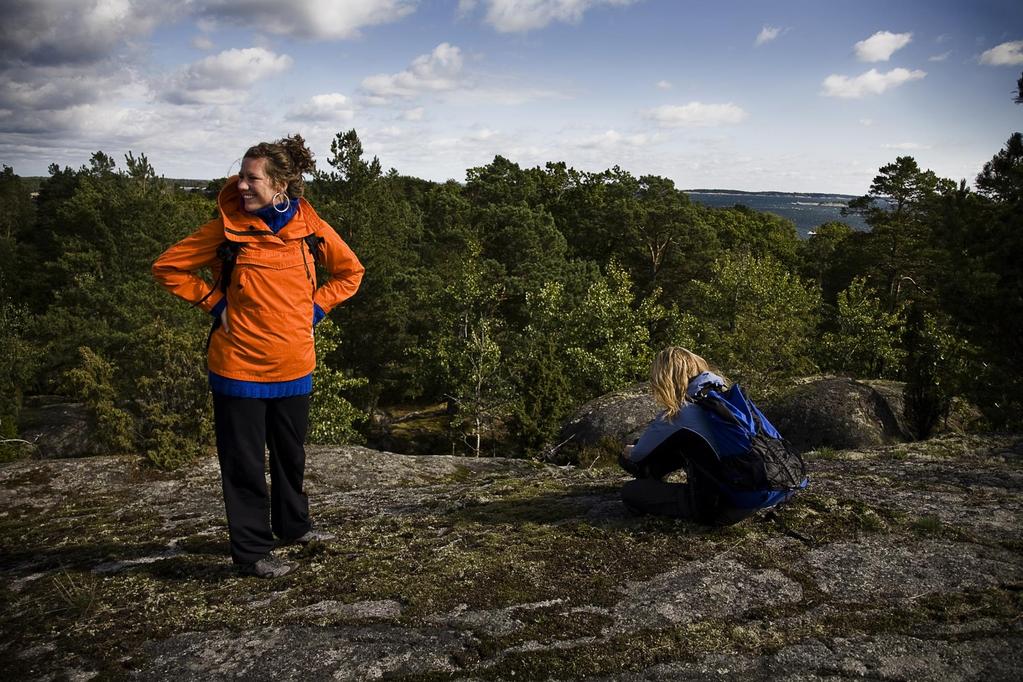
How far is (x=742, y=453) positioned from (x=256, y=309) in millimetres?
3337

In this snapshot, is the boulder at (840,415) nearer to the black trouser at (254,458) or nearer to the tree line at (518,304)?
the tree line at (518,304)

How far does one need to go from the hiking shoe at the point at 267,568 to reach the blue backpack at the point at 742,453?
9.54 ft

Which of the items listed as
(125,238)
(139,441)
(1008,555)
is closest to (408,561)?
(1008,555)

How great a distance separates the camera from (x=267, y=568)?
4297mm

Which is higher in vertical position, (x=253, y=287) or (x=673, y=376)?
(x=253, y=287)

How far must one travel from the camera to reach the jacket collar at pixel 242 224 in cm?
412

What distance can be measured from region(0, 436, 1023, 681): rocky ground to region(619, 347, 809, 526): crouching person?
25 cm

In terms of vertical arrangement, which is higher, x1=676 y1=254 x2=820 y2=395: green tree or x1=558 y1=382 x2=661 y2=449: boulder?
x1=676 y1=254 x2=820 y2=395: green tree

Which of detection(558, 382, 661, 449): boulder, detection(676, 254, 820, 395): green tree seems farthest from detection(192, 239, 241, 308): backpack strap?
detection(676, 254, 820, 395): green tree

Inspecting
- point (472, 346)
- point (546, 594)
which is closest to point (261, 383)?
point (546, 594)

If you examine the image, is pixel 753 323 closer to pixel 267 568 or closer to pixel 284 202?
pixel 284 202

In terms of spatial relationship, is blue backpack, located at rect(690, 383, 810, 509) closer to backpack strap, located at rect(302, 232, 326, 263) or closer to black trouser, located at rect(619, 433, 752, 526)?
black trouser, located at rect(619, 433, 752, 526)

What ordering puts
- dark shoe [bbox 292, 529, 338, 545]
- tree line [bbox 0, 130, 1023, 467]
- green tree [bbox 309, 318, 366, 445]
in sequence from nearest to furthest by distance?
dark shoe [bbox 292, 529, 338, 545] → tree line [bbox 0, 130, 1023, 467] → green tree [bbox 309, 318, 366, 445]

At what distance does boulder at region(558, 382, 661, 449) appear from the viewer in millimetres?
20203
